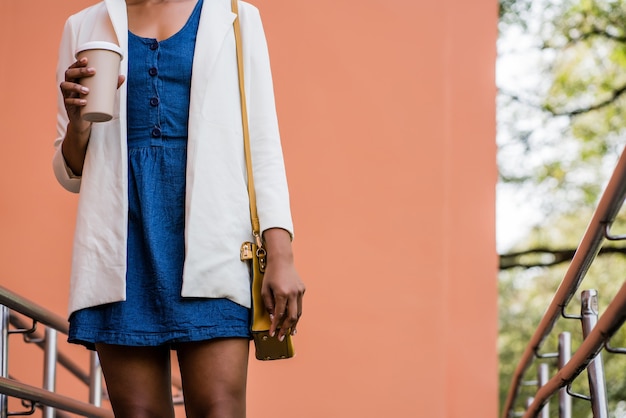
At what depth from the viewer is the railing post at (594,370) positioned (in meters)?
2.25

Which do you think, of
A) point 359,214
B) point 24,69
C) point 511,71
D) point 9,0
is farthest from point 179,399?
point 511,71

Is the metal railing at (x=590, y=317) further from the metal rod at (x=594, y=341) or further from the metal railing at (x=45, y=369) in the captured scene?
the metal railing at (x=45, y=369)

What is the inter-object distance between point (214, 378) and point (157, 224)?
0.26 m

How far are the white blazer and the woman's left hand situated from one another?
1.3 inches

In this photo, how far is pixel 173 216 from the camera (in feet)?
5.24

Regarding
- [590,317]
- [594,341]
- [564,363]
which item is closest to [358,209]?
[564,363]

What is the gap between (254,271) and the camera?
1.59 meters

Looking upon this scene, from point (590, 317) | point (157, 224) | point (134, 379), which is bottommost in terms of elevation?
point (134, 379)

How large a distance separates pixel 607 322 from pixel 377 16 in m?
2.97

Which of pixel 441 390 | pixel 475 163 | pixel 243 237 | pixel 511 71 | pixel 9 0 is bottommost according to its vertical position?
pixel 441 390

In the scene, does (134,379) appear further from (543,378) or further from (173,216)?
(543,378)

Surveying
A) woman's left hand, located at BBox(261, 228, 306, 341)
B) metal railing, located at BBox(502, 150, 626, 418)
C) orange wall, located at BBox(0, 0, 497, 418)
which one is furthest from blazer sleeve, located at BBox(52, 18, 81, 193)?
orange wall, located at BBox(0, 0, 497, 418)

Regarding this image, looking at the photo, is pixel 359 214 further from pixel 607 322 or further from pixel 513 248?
pixel 513 248

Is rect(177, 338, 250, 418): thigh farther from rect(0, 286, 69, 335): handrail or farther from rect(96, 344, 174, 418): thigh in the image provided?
rect(0, 286, 69, 335): handrail
